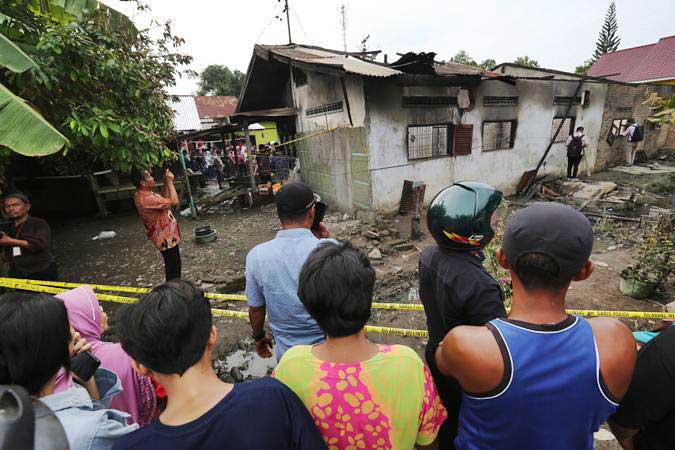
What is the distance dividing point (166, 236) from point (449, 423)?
3964 mm

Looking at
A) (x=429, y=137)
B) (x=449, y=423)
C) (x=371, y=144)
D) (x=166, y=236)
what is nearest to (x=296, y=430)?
(x=449, y=423)

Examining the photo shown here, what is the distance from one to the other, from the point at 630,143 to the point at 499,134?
8463mm

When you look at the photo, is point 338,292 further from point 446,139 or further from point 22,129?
point 446,139

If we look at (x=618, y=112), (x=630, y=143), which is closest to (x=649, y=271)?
(x=618, y=112)

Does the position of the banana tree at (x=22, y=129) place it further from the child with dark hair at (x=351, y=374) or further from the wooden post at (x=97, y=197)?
the wooden post at (x=97, y=197)

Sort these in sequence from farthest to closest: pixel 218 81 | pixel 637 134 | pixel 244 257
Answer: pixel 218 81 < pixel 637 134 < pixel 244 257

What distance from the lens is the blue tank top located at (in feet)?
3.39

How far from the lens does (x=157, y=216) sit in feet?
14.0

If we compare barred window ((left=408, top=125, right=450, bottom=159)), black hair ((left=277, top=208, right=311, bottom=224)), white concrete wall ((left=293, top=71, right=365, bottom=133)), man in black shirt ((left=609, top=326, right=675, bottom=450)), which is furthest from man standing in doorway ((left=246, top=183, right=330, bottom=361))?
barred window ((left=408, top=125, right=450, bottom=159))

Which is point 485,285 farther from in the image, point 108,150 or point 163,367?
point 108,150

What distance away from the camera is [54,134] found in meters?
3.03

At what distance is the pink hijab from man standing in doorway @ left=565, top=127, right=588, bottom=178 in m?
13.5

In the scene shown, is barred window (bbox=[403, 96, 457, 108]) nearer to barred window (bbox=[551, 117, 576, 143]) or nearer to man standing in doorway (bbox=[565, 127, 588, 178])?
barred window (bbox=[551, 117, 576, 143])

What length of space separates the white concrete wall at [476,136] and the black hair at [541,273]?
6.94 meters
